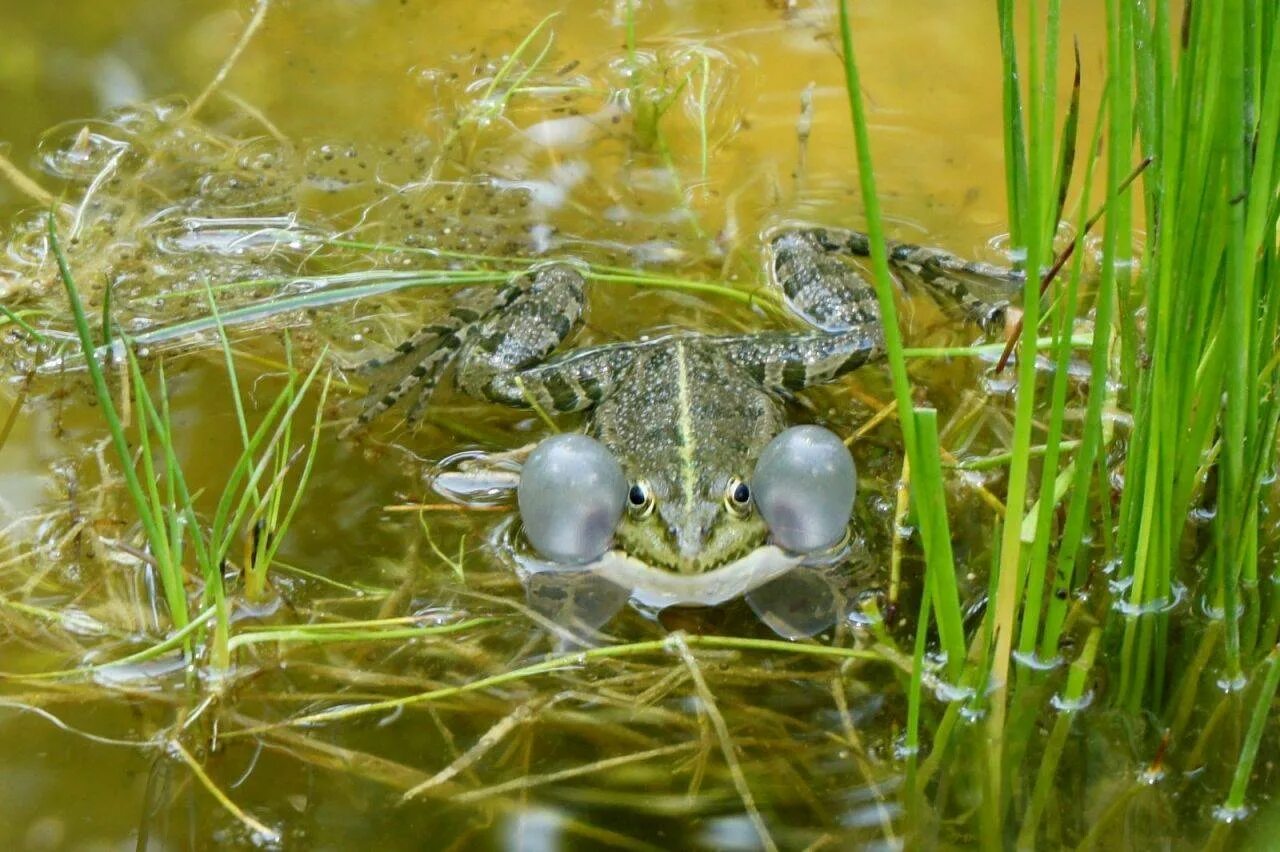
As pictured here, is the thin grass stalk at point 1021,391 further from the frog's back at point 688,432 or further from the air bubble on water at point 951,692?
the frog's back at point 688,432

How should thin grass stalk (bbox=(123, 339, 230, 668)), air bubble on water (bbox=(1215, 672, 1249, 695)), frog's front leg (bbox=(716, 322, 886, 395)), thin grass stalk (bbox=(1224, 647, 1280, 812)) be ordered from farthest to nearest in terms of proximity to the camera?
frog's front leg (bbox=(716, 322, 886, 395)), air bubble on water (bbox=(1215, 672, 1249, 695)), thin grass stalk (bbox=(123, 339, 230, 668)), thin grass stalk (bbox=(1224, 647, 1280, 812))

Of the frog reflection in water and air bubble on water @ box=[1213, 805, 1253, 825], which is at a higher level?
the frog reflection in water

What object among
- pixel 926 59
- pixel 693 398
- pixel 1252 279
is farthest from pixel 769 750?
pixel 926 59

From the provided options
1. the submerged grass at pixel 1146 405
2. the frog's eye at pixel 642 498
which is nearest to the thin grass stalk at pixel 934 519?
the submerged grass at pixel 1146 405

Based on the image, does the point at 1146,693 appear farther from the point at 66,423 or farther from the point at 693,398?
the point at 66,423

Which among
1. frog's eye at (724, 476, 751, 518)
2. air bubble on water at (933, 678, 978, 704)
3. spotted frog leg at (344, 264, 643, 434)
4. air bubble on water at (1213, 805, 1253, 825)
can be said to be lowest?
air bubble on water at (1213, 805, 1253, 825)

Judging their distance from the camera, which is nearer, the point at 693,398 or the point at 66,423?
the point at 693,398

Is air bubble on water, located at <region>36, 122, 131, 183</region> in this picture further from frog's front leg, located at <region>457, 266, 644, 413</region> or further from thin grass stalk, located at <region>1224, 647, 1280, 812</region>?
thin grass stalk, located at <region>1224, 647, 1280, 812</region>

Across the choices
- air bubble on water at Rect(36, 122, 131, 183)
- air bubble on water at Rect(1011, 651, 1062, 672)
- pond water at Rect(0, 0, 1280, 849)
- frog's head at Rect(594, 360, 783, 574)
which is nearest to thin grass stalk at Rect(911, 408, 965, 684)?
air bubble on water at Rect(1011, 651, 1062, 672)
